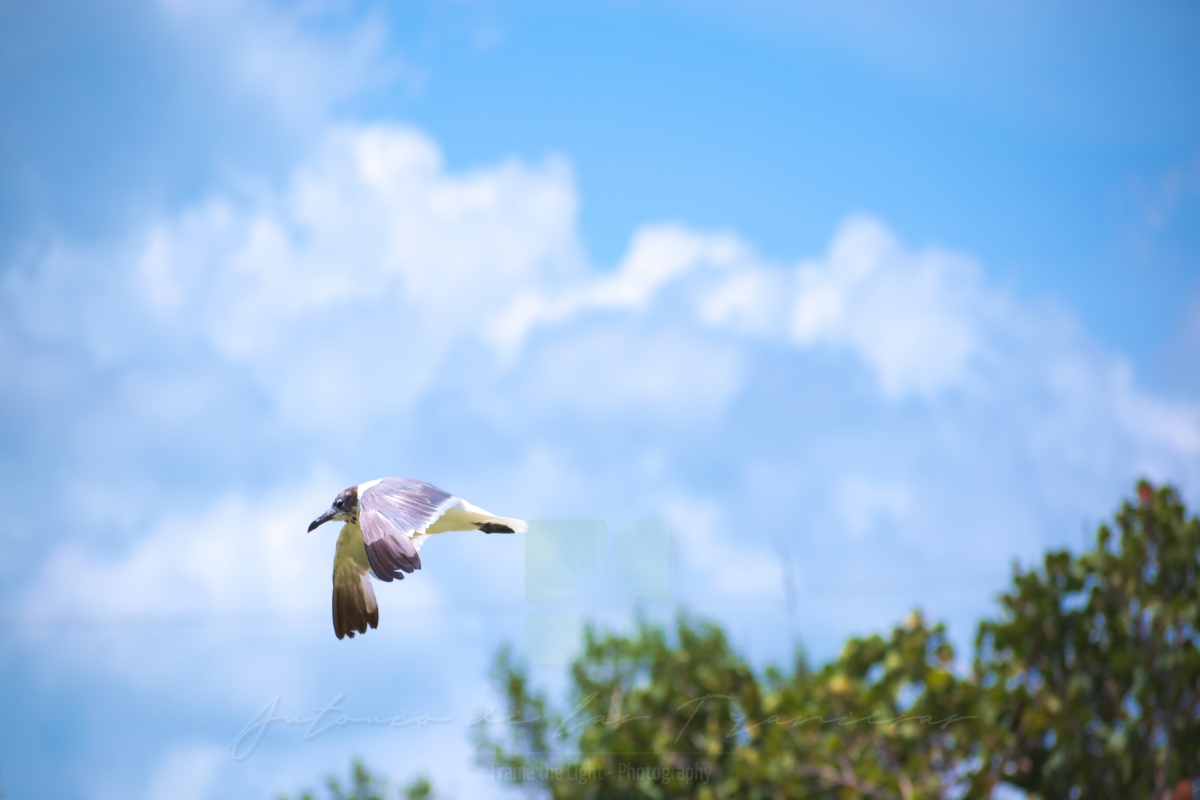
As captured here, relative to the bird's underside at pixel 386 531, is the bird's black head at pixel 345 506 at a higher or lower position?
higher

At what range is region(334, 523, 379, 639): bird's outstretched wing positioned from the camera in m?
6.19

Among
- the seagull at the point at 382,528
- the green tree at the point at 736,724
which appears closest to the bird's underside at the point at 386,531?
the seagull at the point at 382,528

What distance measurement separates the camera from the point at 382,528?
17.5 ft

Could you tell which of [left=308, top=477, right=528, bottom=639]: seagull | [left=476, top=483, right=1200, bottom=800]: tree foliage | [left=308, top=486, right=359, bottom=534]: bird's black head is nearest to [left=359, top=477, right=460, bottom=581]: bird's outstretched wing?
[left=308, top=477, right=528, bottom=639]: seagull

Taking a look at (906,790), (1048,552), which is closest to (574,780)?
(906,790)

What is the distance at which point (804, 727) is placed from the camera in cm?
1040

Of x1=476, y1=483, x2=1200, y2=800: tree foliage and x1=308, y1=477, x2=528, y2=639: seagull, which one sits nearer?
x1=308, y1=477, x2=528, y2=639: seagull

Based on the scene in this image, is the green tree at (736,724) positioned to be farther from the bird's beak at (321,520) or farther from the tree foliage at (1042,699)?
the bird's beak at (321,520)

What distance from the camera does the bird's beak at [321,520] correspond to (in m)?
6.48

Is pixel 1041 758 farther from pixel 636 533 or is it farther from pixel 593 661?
pixel 593 661

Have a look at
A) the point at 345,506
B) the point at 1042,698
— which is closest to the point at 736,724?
the point at 1042,698

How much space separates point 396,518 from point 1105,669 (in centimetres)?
594

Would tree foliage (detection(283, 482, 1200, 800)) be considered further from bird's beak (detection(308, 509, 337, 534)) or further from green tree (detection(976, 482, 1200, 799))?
bird's beak (detection(308, 509, 337, 534))

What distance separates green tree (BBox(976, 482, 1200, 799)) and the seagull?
4.35 metres
